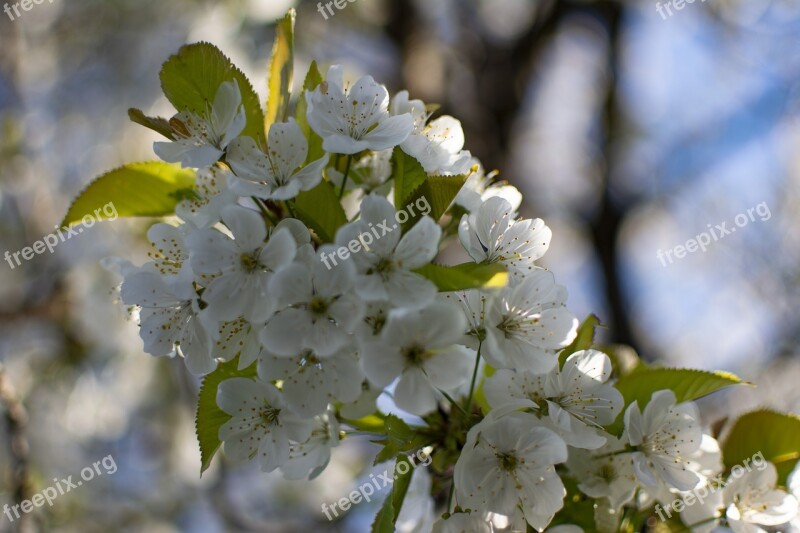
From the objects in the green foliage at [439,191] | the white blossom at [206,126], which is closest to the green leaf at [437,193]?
the green foliage at [439,191]

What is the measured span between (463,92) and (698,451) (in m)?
3.24

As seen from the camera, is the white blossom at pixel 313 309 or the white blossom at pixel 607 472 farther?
the white blossom at pixel 607 472

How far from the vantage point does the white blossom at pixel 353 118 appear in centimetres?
108

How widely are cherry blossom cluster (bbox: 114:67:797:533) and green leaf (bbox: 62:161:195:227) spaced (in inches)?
3.1

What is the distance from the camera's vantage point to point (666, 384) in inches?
46.8

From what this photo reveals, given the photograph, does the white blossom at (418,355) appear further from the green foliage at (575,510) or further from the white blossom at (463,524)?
the green foliage at (575,510)

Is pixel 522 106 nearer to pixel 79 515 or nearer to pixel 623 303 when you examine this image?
pixel 623 303

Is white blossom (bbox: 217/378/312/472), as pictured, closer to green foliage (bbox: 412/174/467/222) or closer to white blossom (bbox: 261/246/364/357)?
white blossom (bbox: 261/246/364/357)

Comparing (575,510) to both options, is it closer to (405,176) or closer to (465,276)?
(465,276)

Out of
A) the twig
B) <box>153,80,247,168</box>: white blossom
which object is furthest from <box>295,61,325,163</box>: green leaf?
the twig

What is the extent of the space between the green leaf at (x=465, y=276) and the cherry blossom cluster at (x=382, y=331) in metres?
0.02

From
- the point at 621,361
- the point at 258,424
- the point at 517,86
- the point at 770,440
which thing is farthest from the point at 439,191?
the point at 517,86

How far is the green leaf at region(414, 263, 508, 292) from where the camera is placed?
0.91 m

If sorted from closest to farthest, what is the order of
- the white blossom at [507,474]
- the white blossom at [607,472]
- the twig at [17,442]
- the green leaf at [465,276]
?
1. the green leaf at [465,276]
2. the white blossom at [507,474]
3. the white blossom at [607,472]
4. the twig at [17,442]
